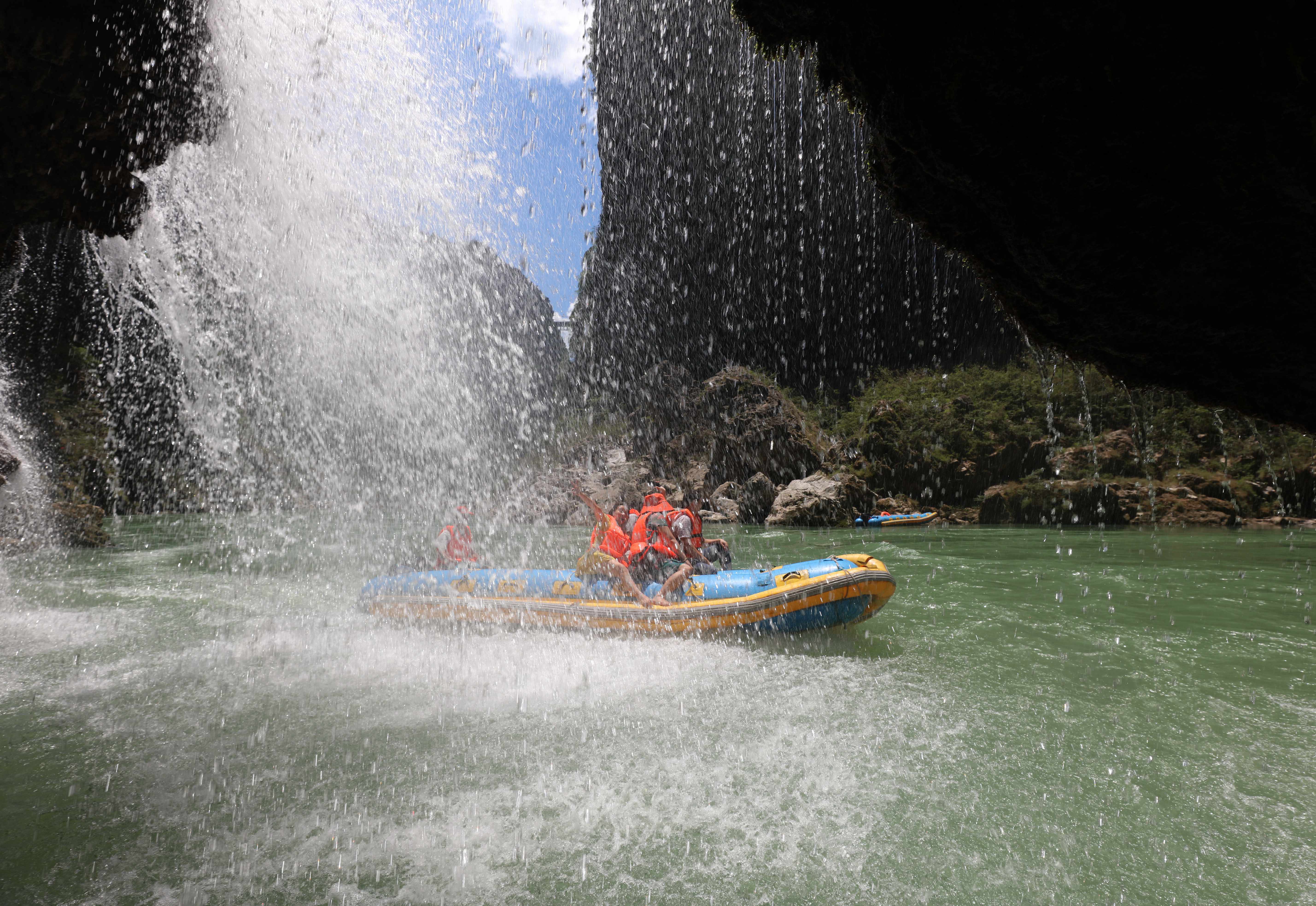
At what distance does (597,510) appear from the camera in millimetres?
7434

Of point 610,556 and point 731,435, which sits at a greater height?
point 731,435

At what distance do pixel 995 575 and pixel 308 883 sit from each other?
11245 millimetres

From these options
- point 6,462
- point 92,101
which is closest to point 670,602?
point 92,101

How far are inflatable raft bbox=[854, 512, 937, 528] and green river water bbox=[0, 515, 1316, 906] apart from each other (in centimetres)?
1401

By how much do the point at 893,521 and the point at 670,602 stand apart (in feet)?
58.8

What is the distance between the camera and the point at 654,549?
7.10 m

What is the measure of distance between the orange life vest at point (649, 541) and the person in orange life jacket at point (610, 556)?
0.09 m

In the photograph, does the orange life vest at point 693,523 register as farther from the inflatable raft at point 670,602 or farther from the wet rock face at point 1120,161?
the wet rock face at point 1120,161

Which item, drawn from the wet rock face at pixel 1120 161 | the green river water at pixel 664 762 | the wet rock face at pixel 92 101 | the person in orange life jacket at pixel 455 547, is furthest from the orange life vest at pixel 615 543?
the wet rock face at pixel 92 101

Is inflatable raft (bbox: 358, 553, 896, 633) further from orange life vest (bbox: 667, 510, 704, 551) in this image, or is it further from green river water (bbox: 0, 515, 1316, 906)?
orange life vest (bbox: 667, 510, 704, 551)

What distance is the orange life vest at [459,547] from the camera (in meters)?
8.38

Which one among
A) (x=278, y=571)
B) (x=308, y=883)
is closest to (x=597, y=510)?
(x=308, y=883)

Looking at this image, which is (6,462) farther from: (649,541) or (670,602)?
(670,602)

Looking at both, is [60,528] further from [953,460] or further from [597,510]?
[953,460]
